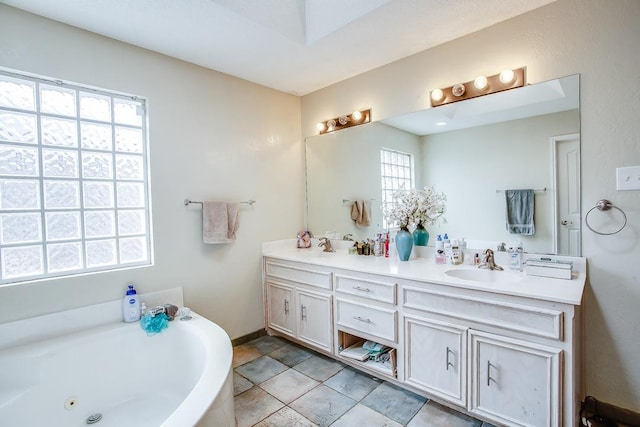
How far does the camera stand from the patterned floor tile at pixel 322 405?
1.89 metres

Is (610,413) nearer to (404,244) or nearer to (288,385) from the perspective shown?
(404,244)

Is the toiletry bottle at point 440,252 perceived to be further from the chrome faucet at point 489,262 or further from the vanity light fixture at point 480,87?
the vanity light fixture at point 480,87

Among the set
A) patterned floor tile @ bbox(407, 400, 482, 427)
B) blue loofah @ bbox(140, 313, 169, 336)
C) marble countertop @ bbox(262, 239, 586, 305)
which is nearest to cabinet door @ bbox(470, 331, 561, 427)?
patterned floor tile @ bbox(407, 400, 482, 427)

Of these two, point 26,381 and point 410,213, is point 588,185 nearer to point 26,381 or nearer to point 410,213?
point 410,213

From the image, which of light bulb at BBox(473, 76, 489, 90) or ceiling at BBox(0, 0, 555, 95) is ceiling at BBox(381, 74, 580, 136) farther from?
ceiling at BBox(0, 0, 555, 95)

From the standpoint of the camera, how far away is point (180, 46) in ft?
7.45

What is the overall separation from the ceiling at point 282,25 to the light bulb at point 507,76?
33 cm

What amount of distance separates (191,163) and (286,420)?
195 centimetres

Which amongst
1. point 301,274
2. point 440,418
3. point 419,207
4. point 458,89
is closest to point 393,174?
point 419,207

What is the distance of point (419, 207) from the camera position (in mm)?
2445

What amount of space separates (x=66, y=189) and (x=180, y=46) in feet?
4.07

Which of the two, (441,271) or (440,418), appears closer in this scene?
(440,418)

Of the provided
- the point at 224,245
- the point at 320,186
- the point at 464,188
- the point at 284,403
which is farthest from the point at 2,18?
the point at 464,188

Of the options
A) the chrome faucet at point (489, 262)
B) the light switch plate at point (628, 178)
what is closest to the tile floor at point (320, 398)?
the chrome faucet at point (489, 262)
